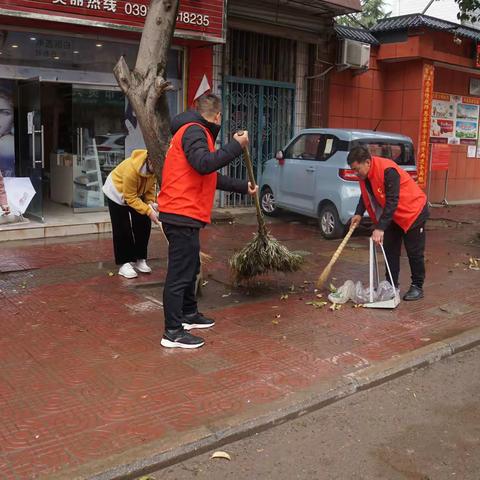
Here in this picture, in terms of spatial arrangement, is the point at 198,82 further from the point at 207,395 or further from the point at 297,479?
the point at 297,479

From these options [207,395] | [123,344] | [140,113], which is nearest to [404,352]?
[207,395]

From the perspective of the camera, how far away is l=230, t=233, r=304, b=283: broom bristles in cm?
602

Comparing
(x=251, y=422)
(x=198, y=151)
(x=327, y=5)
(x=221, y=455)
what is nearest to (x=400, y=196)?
(x=198, y=151)

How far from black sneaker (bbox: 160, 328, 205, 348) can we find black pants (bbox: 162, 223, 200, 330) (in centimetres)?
5

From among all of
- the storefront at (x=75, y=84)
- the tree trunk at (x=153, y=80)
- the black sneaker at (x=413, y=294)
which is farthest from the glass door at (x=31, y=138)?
the black sneaker at (x=413, y=294)

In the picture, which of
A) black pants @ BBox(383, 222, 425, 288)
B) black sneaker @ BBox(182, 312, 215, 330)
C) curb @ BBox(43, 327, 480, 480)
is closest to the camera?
curb @ BBox(43, 327, 480, 480)

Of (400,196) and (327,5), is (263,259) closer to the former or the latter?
(400,196)

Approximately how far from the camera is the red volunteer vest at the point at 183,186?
15.0ft

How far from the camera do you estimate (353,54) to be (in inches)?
508

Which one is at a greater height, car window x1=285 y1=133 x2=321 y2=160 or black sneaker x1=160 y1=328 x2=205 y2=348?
car window x1=285 y1=133 x2=321 y2=160

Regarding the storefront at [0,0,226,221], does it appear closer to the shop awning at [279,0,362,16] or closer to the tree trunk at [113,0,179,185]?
the shop awning at [279,0,362,16]

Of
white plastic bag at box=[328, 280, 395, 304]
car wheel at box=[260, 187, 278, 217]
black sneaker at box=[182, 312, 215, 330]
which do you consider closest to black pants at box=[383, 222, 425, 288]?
white plastic bag at box=[328, 280, 395, 304]

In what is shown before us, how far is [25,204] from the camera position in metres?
9.22

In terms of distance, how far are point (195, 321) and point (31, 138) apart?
17.2 feet
